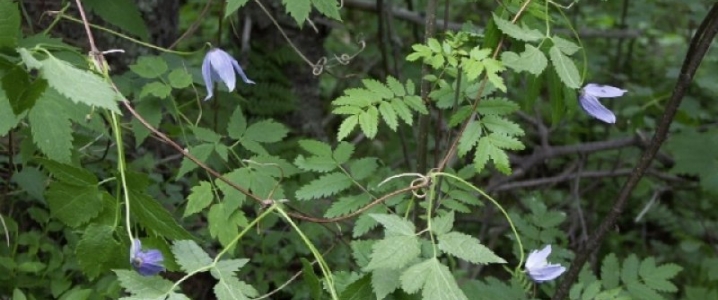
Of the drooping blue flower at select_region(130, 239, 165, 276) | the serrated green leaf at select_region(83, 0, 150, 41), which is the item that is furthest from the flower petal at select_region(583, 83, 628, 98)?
the serrated green leaf at select_region(83, 0, 150, 41)

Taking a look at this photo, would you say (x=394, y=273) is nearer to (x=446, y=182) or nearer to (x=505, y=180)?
(x=446, y=182)

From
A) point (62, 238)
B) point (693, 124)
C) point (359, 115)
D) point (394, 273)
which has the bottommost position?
point (693, 124)

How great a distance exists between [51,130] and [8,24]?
281 millimetres

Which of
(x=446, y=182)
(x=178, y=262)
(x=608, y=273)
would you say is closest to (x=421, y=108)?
(x=446, y=182)

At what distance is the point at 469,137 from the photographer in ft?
6.68

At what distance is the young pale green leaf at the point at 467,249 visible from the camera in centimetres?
164

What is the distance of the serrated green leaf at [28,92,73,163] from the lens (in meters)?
1.93

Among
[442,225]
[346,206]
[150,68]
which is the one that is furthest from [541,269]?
[150,68]

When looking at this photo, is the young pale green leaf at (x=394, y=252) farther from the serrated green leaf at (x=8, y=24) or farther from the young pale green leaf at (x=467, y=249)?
the serrated green leaf at (x=8, y=24)

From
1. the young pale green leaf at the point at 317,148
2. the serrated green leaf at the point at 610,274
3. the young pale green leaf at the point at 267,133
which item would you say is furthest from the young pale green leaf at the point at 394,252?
the serrated green leaf at the point at 610,274

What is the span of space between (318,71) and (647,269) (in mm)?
1090

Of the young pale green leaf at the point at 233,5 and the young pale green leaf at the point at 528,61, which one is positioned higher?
the young pale green leaf at the point at 233,5

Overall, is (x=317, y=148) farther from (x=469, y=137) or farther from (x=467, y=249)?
(x=467, y=249)

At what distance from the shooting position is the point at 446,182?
243cm
